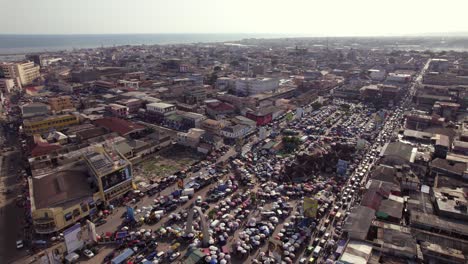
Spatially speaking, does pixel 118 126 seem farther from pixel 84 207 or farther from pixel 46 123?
pixel 84 207

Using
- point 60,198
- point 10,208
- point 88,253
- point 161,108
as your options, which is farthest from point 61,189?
point 161,108

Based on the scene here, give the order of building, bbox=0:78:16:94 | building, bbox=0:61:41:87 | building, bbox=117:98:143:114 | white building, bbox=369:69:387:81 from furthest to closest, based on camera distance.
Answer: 1. white building, bbox=369:69:387:81
2. building, bbox=0:61:41:87
3. building, bbox=0:78:16:94
4. building, bbox=117:98:143:114

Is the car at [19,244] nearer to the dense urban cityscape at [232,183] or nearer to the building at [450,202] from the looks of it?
the dense urban cityscape at [232,183]

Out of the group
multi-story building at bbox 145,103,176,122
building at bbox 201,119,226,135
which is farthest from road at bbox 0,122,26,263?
building at bbox 201,119,226,135

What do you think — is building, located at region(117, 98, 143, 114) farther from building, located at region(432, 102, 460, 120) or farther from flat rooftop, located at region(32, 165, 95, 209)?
building, located at region(432, 102, 460, 120)

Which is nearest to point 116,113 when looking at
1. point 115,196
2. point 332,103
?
point 115,196
